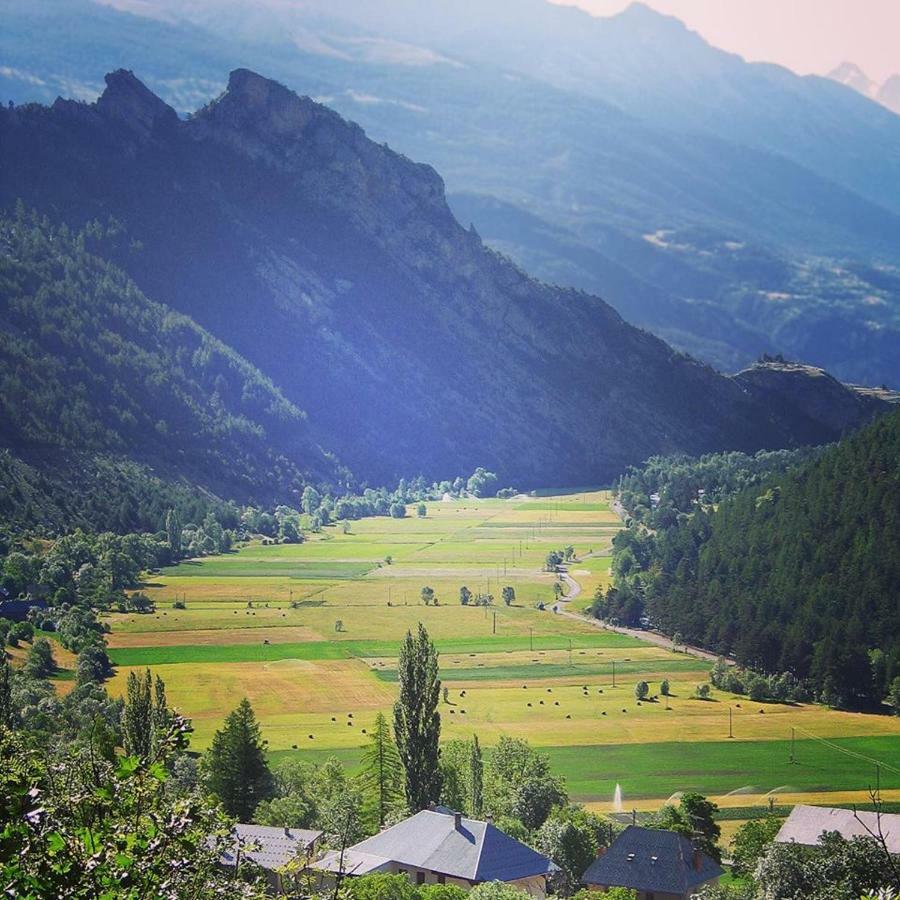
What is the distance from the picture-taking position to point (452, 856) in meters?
74.2

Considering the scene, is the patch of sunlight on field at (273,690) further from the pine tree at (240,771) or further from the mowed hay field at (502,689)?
the pine tree at (240,771)

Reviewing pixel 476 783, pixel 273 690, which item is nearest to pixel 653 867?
pixel 476 783

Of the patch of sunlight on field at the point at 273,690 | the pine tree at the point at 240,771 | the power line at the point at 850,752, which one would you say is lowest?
the patch of sunlight on field at the point at 273,690

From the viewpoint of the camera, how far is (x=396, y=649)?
497 feet

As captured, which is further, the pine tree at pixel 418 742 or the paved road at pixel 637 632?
the paved road at pixel 637 632

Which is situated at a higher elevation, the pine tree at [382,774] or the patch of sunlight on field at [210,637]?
the pine tree at [382,774]

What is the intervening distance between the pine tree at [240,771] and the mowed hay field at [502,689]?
15.6 m

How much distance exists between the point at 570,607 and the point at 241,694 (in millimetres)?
56634

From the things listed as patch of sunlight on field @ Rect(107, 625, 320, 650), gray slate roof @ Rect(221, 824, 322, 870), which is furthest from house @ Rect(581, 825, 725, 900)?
patch of sunlight on field @ Rect(107, 625, 320, 650)

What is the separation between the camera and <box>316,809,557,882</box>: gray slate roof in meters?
73.2

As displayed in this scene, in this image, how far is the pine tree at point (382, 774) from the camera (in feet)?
293

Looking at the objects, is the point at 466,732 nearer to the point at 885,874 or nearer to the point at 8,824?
the point at 885,874

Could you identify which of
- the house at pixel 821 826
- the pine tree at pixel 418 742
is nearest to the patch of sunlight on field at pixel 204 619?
the pine tree at pixel 418 742

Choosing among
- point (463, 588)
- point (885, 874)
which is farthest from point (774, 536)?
point (885, 874)
